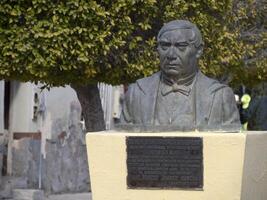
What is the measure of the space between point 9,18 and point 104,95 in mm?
12447

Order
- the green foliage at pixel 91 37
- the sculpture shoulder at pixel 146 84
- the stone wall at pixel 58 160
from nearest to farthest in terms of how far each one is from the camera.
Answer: the sculpture shoulder at pixel 146 84 < the green foliage at pixel 91 37 < the stone wall at pixel 58 160

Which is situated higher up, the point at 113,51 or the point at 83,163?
the point at 113,51

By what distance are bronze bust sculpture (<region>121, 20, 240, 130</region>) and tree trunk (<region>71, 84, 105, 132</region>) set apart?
529cm

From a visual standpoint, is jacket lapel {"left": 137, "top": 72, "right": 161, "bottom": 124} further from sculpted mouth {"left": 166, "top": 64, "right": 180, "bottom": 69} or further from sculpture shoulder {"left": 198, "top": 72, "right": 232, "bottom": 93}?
sculpture shoulder {"left": 198, "top": 72, "right": 232, "bottom": 93}

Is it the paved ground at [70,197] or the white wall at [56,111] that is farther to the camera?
the white wall at [56,111]

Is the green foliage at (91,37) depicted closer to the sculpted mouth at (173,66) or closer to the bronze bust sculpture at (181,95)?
the bronze bust sculpture at (181,95)

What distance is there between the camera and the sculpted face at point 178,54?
7.50 metres

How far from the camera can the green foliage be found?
10.8 meters

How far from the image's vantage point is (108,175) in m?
7.46

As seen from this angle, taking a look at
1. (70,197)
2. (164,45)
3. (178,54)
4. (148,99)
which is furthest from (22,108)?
(178,54)

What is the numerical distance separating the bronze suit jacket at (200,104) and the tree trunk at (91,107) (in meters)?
5.20

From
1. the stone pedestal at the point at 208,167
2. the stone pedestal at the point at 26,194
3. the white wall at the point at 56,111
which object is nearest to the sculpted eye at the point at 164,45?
the stone pedestal at the point at 208,167

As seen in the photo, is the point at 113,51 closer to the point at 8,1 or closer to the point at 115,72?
the point at 115,72

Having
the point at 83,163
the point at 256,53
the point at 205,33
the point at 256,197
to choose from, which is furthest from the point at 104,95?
the point at 256,197
